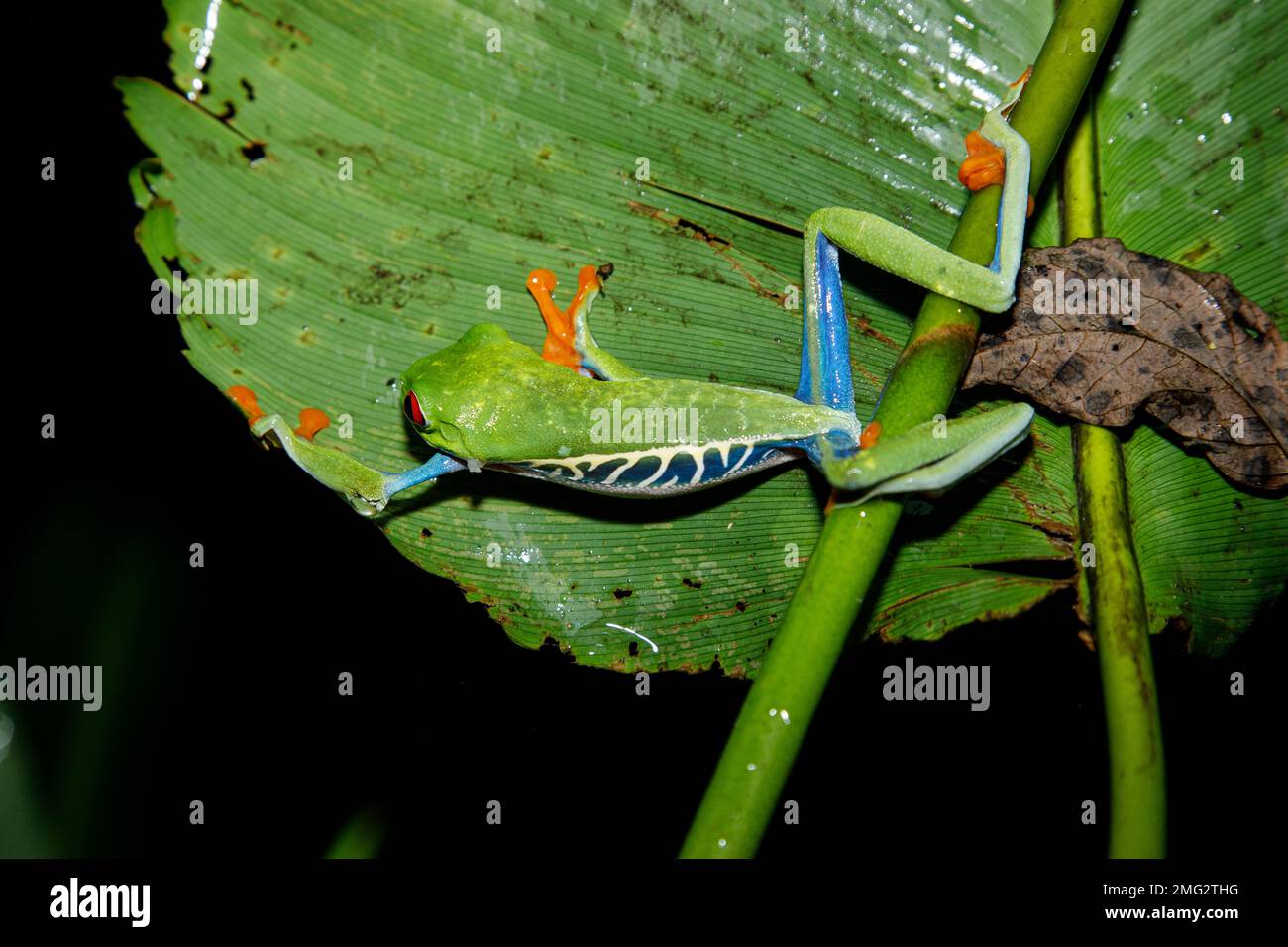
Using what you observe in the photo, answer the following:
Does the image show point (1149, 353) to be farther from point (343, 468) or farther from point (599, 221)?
point (343, 468)

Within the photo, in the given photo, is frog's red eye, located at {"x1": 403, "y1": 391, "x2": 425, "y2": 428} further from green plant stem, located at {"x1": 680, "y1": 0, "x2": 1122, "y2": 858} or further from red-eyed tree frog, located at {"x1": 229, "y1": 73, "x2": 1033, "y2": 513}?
green plant stem, located at {"x1": 680, "y1": 0, "x2": 1122, "y2": 858}

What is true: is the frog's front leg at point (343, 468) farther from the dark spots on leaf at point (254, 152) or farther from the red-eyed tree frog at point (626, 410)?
the dark spots on leaf at point (254, 152)

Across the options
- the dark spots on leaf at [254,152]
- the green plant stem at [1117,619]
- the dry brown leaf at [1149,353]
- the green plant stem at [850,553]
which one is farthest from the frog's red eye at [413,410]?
the green plant stem at [1117,619]

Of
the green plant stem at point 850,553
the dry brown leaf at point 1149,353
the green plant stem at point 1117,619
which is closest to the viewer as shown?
the green plant stem at point 850,553

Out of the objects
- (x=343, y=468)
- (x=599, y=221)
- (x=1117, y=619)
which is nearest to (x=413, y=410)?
(x=343, y=468)

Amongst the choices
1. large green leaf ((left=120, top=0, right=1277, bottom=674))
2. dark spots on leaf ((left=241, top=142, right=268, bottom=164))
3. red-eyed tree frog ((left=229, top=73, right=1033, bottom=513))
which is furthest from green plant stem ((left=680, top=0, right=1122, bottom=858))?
dark spots on leaf ((left=241, top=142, right=268, bottom=164))

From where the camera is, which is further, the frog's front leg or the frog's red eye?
the frog's front leg
